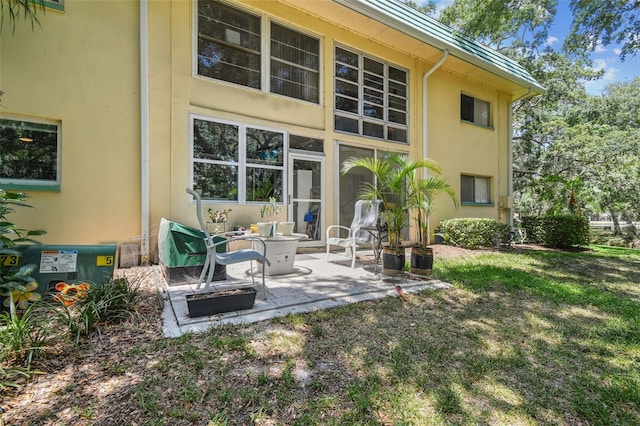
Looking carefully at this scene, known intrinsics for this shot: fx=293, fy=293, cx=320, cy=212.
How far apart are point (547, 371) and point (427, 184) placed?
298 centimetres

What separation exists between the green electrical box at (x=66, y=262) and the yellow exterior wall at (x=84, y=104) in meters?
2.08

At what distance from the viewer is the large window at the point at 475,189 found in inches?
415

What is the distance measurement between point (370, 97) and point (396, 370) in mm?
7716

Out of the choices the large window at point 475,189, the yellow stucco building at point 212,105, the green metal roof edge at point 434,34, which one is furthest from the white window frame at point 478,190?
the green metal roof edge at point 434,34

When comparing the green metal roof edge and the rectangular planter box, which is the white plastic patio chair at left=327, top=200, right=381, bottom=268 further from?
the green metal roof edge

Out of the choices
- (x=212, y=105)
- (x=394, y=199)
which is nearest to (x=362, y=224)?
(x=394, y=199)

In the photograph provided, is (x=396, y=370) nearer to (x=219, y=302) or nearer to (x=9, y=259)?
(x=219, y=302)

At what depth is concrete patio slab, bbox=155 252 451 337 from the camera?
295 cm

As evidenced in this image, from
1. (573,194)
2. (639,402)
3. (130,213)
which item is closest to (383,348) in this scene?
(639,402)

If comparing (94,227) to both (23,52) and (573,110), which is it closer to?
(23,52)

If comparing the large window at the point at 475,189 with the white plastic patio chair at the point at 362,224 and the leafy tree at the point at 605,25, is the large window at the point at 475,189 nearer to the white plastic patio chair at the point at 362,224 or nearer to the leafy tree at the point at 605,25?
the leafy tree at the point at 605,25

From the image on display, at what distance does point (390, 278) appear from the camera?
472cm

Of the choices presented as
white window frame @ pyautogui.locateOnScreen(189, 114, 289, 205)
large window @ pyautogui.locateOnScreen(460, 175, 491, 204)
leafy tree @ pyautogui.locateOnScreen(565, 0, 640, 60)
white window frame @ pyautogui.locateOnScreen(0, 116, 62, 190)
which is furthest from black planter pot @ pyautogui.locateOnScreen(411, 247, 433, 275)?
leafy tree @ pyautogui.locateOnScreen(565, 0, 640, 60)

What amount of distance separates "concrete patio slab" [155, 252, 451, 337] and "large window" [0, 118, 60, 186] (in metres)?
2.67
